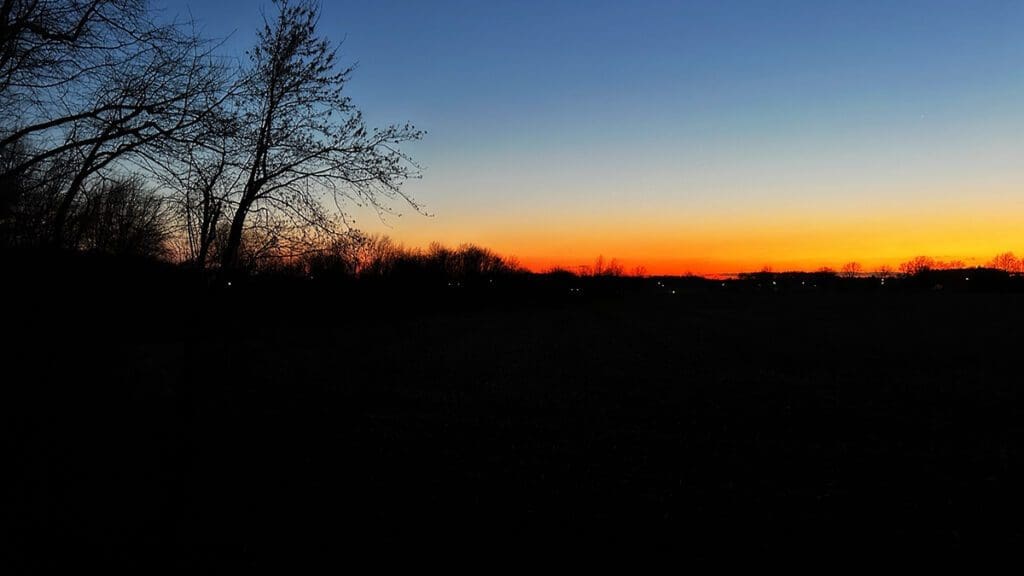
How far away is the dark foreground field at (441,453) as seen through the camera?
20.2ft

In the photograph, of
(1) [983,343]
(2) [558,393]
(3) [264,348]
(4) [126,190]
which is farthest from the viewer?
(1) [983,343]

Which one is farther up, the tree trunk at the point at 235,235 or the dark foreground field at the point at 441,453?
the tree trunk at the point at 235,235

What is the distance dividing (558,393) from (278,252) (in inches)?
319

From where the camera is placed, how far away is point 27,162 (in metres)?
7.52

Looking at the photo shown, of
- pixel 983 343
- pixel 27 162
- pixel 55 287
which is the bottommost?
pixel 983 343

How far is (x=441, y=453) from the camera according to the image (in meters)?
9.34

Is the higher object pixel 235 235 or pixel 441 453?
pixel 235 235

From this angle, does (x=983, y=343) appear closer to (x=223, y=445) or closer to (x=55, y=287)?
(x=223, y=445)

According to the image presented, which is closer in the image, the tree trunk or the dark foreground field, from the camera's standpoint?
the dark foreground field

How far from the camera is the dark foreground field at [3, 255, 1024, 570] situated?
20.2 ft

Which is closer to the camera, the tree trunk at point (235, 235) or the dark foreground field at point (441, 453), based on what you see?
the dark foreground field at point (441, 453)

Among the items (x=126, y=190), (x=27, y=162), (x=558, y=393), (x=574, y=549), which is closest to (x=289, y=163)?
(x=126, y=190)

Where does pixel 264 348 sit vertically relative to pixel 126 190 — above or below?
below

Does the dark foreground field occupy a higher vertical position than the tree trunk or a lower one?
lower
